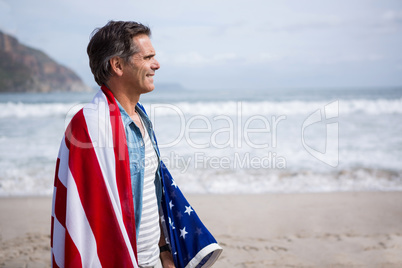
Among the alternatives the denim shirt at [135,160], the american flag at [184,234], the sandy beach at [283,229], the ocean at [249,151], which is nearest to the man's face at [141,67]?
the denim shirt at [135,160]

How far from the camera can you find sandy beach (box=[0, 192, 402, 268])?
12.3ft

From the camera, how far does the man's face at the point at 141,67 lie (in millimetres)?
1735

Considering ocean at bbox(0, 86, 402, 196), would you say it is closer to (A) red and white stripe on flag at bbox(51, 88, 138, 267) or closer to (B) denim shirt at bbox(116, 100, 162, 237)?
(B) denim shirt at bbox(116, 100, 162, 237)

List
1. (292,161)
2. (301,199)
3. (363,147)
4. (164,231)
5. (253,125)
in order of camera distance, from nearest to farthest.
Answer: (164,231), (301,199), (292,161), (363,147), (253,125)

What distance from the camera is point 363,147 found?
9.30m

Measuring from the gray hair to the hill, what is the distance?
3352 cm

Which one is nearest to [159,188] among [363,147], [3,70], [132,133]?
[132,133]

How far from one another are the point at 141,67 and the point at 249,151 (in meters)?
7.62

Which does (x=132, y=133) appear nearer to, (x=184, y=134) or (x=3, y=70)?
(x=184, y=134)

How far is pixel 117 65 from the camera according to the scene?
1729 mm

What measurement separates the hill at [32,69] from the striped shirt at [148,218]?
110 feet

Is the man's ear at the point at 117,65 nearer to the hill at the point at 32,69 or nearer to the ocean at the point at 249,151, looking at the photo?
the ocean at the point at 249,151

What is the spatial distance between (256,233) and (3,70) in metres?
37.3

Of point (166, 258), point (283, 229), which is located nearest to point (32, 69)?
point (283, 229)
